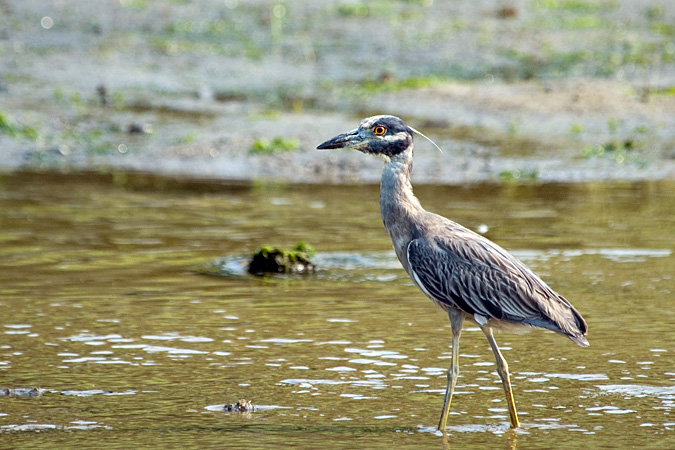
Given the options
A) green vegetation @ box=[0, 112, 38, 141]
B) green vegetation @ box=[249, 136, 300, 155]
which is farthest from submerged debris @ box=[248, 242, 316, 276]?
green vegetation @ box=[0, 112, 38, 141]

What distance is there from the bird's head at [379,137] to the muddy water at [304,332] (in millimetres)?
1333

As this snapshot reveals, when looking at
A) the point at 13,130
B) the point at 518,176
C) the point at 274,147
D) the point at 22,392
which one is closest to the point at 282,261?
the point at 22,392

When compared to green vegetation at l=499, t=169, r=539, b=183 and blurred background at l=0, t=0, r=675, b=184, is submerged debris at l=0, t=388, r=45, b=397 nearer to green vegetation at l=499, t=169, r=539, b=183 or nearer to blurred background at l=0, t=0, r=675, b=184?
blurred background at l=0, t=0, r=675, b=184

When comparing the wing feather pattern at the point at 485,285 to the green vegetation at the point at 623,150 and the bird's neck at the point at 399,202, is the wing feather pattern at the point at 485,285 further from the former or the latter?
the green vegetation at the point at 623,150

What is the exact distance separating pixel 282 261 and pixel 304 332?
5.62 feet

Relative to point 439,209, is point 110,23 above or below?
above

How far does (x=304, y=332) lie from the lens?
769cm

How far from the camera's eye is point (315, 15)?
21453 mm

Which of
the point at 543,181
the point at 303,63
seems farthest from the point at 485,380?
the point at 303,63

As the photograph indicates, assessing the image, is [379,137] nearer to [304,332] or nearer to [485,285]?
[485,285]

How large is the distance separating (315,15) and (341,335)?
A: 14.6m

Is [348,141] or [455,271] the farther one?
[348,141]

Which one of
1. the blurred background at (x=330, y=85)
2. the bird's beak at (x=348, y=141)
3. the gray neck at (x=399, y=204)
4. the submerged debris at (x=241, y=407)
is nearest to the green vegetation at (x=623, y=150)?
the blurred background at (x=330, y=85)

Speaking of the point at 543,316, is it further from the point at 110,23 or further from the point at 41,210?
the point at 110,23
